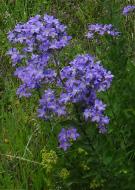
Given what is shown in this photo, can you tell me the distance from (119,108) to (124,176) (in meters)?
0.43

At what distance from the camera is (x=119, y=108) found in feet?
9.70

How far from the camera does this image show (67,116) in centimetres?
287

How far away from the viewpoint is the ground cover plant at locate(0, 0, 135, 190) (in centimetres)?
256

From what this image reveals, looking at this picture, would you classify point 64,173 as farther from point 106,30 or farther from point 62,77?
point 106,30

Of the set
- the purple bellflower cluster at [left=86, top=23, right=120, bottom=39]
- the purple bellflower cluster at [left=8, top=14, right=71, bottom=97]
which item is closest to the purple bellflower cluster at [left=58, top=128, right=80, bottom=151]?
the purple bellflower cluster at [left=8, top=14, right=71, bottom=97]

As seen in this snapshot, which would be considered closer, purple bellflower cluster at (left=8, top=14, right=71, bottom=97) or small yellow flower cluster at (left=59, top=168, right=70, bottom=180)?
purple bellflower cluster at (left=8, top=14, right=71, bottom=97)

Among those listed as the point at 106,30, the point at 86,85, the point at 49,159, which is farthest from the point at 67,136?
the point at 106,30

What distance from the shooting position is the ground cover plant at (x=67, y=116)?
8.40 ft

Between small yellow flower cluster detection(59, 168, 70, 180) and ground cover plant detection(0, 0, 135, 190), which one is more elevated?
ground cover plant detection(0, 0, 135, 190)

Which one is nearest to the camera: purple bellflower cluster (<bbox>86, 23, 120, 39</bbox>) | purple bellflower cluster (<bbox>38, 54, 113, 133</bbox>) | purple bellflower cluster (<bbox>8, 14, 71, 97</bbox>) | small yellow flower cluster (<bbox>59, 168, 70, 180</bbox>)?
purple bellflower cluster (<bbox>38, 54, 113, 133</bbox>)

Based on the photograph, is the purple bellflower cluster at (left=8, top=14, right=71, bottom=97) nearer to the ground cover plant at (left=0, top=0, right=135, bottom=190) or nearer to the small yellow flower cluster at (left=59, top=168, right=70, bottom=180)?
the ground cover plant at (left=0, top=0, right=135, bottom=190)

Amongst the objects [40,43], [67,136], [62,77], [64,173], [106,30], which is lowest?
[64,173]

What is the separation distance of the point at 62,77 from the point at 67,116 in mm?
330

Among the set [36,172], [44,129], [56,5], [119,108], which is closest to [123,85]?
[119,108]
